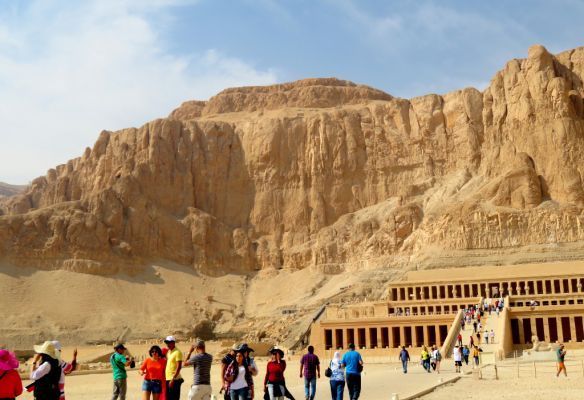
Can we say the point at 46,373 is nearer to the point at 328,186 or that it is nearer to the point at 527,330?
the point at 527,330

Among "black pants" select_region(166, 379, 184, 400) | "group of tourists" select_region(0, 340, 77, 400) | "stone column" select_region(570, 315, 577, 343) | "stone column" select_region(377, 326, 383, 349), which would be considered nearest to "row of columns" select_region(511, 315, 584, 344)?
"stone column" select_region(570, 315, 577, 343)

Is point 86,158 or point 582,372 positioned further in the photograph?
point 86,158

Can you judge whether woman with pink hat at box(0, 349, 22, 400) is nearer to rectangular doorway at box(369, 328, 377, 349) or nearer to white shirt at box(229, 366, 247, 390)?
white shirt at box(229, 366, 247, 390)

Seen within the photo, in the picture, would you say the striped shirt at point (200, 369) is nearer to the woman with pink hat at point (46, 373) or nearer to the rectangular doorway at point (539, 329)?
the woman with pink hat at point (46, 373)

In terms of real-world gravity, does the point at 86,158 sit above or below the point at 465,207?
above

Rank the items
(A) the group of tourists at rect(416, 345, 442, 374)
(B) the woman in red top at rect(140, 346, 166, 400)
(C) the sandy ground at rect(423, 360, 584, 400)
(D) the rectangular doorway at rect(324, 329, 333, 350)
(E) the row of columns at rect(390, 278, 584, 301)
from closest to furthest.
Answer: (B) the woman in red top at rect(140, 346, 166, 400) → (C) the sandy ground at rect(423, 360, 584, 400) → (A) the group of tourists at rect(416, 345, 442, 374) → (D) the rectangular doorway at rect(324, 329, 333, 350) → (E) the row of columns at rect(390, 278, 584, 301)

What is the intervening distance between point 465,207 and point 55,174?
3025 inches

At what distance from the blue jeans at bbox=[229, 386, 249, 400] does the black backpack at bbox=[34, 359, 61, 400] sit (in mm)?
4202

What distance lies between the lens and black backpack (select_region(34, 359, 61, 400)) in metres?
13.0

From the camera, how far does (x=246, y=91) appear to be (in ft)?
516

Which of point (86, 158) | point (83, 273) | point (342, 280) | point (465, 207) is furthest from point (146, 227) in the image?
point (465, 207)

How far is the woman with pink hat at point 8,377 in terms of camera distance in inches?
458

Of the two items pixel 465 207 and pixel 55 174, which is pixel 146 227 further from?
pixel 465 207

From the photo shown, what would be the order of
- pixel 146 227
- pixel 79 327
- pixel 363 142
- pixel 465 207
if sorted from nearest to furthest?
pixel 79 327 → pixel 465 207 → pixel 146 227 → pixel 363 142
